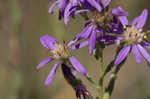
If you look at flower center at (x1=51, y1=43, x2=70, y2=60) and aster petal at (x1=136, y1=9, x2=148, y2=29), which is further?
aster petal at (x1=136, y1=9, x2=148, y2=29)

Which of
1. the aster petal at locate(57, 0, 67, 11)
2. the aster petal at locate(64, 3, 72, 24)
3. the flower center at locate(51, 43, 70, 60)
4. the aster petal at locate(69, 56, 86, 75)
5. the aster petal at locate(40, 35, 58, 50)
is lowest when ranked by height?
the aster petal at locate(69, 56, 86, 75)

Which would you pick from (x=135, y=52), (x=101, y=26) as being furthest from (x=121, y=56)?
(x=101, y=26)

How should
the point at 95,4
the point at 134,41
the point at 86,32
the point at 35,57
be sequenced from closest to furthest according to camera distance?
the point at 95,4 → the point at 86,32 → the point at 134,41 → the point at 35,57

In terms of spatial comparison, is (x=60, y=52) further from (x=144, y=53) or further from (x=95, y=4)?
(x=144, y=53)

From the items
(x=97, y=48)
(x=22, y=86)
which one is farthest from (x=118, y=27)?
(x=22, y=86)

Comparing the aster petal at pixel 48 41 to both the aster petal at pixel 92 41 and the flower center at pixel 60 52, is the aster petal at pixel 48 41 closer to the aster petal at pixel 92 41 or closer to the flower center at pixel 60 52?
the flower center at pixel 60 52

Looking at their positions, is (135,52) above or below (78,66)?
below

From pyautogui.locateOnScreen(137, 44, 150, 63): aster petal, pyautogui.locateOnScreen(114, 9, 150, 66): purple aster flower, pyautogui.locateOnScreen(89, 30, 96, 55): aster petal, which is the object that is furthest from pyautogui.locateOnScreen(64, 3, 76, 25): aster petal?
pyautogui.locateOnScreen(137, 44, 150, 63): aster petal

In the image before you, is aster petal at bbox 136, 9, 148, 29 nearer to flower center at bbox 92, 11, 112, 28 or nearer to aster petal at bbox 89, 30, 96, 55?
flower center at bbox 92, 11, 112, 28

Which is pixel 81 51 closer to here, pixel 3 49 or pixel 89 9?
pixel 3 49
